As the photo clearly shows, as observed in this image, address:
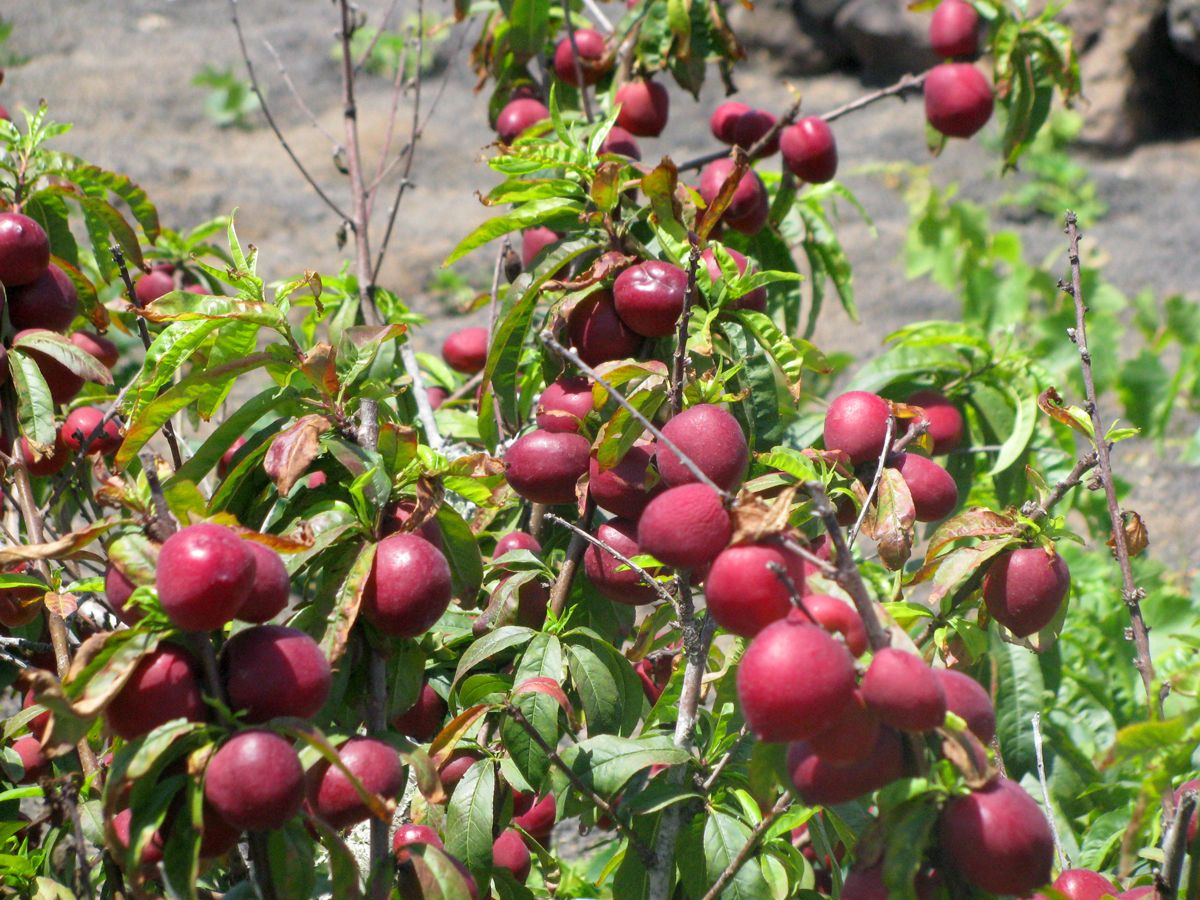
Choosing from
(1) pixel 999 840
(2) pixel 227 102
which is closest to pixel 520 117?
(1) pixel 999 840

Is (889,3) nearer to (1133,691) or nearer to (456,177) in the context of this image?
(456,177)

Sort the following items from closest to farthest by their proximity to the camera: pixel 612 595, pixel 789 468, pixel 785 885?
pixel 789 468 → pixel 785 885 → pixel 612 595

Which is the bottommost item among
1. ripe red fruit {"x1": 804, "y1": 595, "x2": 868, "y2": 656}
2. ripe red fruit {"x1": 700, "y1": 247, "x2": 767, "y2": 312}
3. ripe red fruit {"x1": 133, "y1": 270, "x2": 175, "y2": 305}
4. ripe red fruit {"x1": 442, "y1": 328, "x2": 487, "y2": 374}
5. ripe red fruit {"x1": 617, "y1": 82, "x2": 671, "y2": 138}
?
ripe red fruit {"x1": 442, "y1": 328, "x2": 487, "y2": 374}

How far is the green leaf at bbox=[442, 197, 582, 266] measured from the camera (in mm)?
1357

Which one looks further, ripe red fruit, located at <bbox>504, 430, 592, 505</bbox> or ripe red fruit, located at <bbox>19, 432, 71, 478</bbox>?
ripe red fruit, located at <bbox>19, 432, 71, 478</bbox>

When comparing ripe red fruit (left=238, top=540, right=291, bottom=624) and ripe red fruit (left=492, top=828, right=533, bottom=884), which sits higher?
ripe red fruit (left=238, top=540, right=291, bottom=624)

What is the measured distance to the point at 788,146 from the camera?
1.87m

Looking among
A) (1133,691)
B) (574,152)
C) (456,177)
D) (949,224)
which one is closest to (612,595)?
(574,152)

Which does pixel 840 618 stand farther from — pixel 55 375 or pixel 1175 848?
pixel 55 375

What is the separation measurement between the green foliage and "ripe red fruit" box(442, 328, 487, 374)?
542cm

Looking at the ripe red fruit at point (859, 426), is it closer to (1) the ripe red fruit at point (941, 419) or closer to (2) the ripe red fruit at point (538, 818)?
(1) the ripe red fruit at point (941, 419)

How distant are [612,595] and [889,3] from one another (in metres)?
6.75

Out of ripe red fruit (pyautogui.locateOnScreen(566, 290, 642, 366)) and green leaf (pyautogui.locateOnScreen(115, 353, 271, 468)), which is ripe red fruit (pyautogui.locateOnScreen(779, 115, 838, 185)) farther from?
green leaf (pyautogui.locateOnScreen(115, 353, 271, 468))

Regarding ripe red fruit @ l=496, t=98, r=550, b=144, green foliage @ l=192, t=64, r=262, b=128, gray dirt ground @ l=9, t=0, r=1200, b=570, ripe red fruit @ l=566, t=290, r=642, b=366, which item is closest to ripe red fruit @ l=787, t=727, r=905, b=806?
ripe red fruit @ l=566, t=290, r=642, b=366
